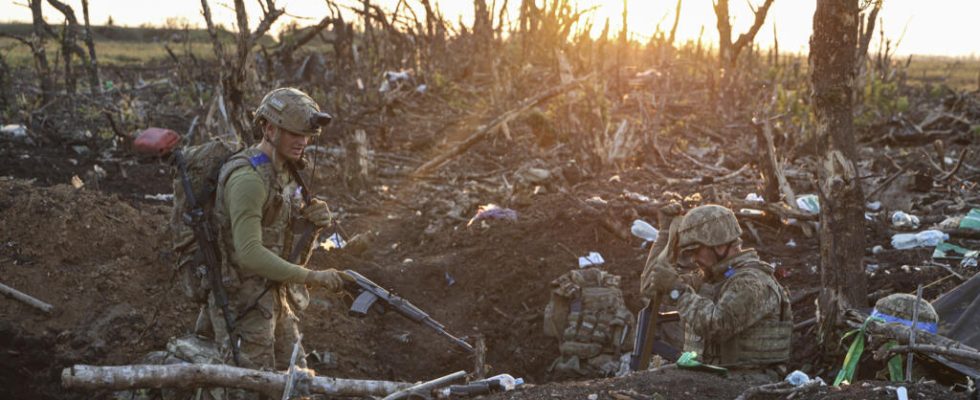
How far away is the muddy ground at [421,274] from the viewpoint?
21.4ft

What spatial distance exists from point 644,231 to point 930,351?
4915 millimetres

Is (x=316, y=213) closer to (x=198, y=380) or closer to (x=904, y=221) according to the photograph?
(x=198, y=380)

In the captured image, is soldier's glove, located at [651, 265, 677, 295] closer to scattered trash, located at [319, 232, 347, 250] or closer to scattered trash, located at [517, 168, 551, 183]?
scattered trash, located at [319, 232, 347, 250]

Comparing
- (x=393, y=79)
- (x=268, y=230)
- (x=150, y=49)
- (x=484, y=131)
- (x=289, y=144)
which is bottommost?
(x=484, y=131)

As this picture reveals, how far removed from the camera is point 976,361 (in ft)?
14.1

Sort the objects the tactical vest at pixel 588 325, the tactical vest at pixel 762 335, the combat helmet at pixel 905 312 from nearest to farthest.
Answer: the tactical vest at pixel 762 335 < the combat helmet at pixel 905 312 < the tactical vest at pixel 588 325

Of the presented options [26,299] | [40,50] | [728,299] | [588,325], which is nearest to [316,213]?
[728,299]

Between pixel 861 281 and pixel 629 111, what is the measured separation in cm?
1395

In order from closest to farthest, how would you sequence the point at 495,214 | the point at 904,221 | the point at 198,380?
the point at 198,380, the point at 904,221, the point at 495,214

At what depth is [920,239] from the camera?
8680 mm

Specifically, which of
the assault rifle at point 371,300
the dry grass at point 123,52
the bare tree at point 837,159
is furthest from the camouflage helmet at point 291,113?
the dry grass at point 123,52

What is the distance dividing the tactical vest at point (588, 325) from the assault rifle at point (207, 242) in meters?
3.20

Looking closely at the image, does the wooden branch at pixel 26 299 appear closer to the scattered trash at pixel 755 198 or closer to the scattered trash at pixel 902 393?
the scattered trash at pixel 902 393

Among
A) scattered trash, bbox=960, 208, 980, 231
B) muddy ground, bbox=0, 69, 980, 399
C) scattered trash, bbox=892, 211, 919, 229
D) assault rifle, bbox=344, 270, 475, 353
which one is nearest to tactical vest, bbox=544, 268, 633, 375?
muddy ground, bbox=0, 69, 980, 399
